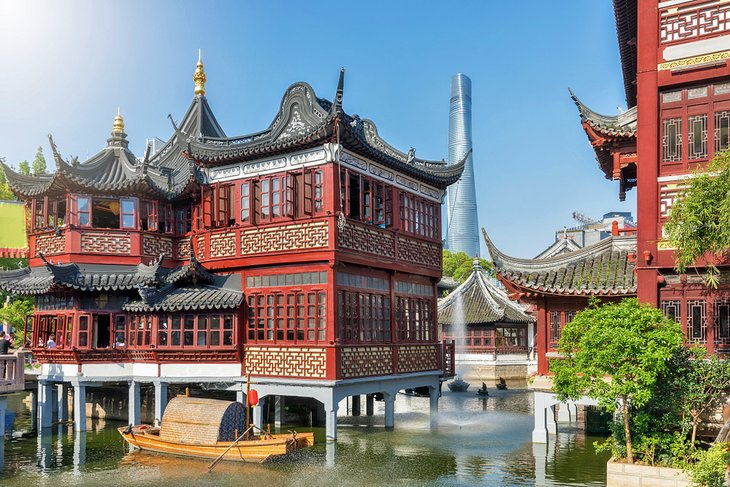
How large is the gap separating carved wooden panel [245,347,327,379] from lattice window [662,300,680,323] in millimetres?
8976

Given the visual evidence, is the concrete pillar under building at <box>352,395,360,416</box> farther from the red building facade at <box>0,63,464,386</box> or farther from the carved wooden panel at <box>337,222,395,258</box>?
the carved wooden panel at <box>337,222,395,258</box>

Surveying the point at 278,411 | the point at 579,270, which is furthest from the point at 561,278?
the point at 278,411

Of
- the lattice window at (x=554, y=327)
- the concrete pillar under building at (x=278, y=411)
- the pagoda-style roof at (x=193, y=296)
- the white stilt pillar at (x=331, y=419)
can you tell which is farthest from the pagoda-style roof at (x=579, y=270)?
the concrete pillar under building at (x=278, y=411)

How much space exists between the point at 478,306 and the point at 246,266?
26292 mm

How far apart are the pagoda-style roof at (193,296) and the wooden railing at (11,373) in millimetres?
4541

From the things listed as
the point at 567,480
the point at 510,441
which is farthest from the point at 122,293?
the point at 567,480

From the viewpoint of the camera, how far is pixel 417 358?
973 inches

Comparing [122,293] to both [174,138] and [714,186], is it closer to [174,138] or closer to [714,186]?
[174,138]

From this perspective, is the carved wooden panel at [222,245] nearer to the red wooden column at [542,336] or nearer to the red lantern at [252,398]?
the red lantern at [252,398]

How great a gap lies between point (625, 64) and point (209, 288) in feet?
46.4

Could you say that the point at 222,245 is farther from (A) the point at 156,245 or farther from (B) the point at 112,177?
(B) the point at 112,177

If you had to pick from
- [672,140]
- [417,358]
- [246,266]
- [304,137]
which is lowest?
[417,358]

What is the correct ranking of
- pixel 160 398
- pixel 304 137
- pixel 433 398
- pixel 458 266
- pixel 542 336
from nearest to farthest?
1. pixel 542 336
2. pixel 304 137
3. pixel 160 398
4. pixel 433 398
5. pixel 458 266

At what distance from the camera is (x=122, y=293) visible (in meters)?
23.5
